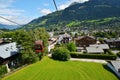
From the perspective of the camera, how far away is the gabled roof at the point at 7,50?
155ft

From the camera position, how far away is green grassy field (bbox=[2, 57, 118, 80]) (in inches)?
1645

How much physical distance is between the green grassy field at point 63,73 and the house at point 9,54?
4081 millimetres

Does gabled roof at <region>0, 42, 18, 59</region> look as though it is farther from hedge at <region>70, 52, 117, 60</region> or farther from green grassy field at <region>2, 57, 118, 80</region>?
hedge at <region>70, 52, 117, 60</region>

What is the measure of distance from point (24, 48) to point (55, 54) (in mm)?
14476

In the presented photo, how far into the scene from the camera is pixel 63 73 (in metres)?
46.5

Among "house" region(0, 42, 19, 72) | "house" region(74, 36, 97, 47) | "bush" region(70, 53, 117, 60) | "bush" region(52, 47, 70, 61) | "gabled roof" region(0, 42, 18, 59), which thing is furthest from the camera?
"house" region(74, 36, 97, 47)

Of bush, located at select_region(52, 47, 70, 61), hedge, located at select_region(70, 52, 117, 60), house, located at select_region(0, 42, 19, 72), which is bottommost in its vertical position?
hedge, located at select_region(70, 52, 117, 60)

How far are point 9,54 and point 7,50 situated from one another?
1.73 meters

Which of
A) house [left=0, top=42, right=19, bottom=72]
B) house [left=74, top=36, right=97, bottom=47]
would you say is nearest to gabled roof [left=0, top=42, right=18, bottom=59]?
house [left=0, top=42, right=19, bottom=72]

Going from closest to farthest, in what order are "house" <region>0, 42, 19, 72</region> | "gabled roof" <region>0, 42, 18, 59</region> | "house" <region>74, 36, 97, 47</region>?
"house" <region>0, 42, 19, 72</region>, "gabled roof" <region>0, 42, 18, 59</region>, "house" <region>74, 36, 97, 47</region>

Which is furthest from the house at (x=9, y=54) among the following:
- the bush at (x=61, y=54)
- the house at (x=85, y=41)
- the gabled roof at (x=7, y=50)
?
the house at (x=85, y=41)

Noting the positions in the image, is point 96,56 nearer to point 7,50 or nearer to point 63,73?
point 63,73

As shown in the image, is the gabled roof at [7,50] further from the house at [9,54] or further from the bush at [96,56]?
the bush at [96,56]

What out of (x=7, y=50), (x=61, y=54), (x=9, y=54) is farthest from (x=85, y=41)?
(x=9, y=54)
